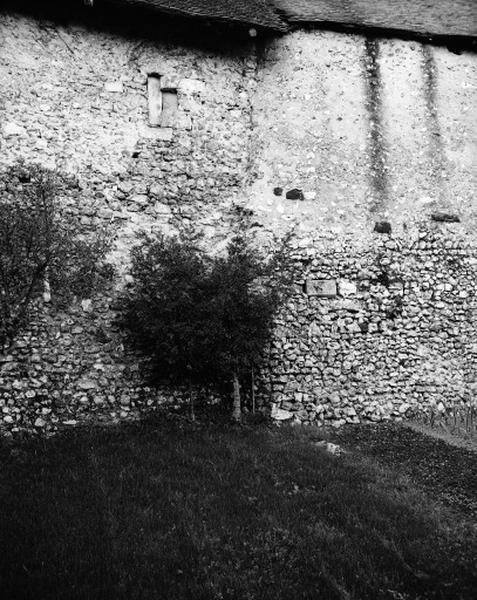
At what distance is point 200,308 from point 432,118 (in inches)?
273

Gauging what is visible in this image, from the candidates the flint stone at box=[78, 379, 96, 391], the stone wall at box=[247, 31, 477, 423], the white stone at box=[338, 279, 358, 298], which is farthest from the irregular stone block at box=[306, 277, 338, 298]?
the flint stone at box=[78, 379, 96, 391]

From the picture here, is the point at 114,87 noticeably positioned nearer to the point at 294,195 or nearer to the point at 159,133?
the point at 159,133

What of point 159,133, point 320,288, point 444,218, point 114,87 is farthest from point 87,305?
point 444,218

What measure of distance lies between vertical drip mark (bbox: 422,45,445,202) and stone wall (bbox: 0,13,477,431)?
0.10ft

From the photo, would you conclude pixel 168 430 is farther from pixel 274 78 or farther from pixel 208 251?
pixel 274 78

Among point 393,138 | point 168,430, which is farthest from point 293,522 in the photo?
point 393,138

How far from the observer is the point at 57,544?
455cm

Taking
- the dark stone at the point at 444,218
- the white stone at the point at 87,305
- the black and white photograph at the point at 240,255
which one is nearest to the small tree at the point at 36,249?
the black and white photograph at the point at 240,255

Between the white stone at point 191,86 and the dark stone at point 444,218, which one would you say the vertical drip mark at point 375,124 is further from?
the white stone at point 191,86

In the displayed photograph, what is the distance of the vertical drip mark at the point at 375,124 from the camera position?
1069 centimetres

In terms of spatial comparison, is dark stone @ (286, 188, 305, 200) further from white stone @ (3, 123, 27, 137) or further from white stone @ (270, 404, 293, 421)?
white stone @ (3, 123, 27, 137)

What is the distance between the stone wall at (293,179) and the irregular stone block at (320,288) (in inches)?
1.6

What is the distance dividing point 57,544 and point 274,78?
9607 millimetres

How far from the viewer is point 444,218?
10.9 m
